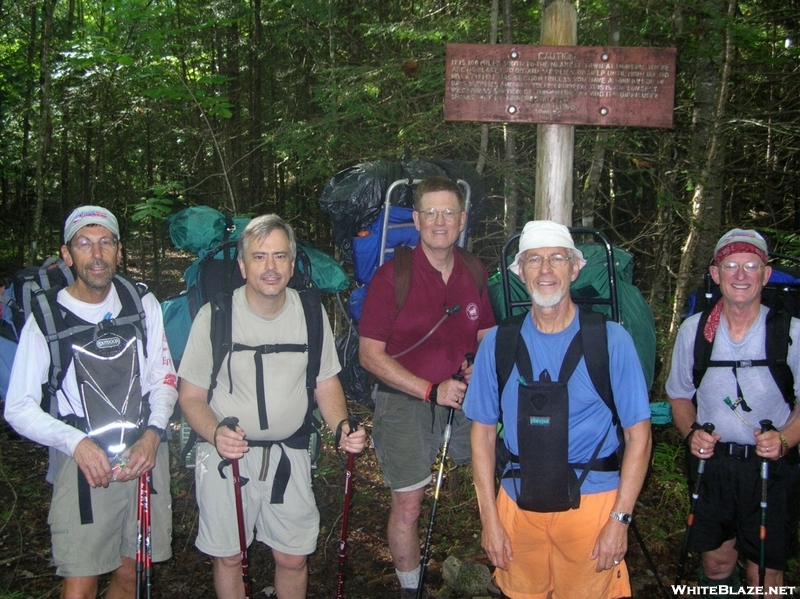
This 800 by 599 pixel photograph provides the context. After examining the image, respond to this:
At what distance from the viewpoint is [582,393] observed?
110 inches

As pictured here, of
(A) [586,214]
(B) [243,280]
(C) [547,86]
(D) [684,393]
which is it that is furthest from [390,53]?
(D) [684,393]

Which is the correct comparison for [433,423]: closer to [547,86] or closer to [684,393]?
[684,393]

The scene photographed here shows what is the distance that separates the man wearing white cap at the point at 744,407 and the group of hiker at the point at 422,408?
1cm

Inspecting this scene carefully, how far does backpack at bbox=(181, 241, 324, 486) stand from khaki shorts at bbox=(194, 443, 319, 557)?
83mm

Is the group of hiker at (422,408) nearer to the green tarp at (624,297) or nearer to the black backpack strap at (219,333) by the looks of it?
the black backpack strap at (219,333)

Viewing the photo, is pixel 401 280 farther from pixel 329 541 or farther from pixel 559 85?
pixel 329 541

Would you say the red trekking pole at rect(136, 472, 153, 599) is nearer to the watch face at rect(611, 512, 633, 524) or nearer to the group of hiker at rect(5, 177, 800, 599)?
the group of hiker at rect(5, 177, 800, 599)

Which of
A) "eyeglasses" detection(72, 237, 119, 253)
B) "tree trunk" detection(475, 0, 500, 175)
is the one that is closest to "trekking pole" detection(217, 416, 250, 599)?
"eyeglasses" detection(72, 237, 119, 253)

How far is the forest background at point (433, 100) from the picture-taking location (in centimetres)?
567

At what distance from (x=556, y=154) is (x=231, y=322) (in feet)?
8.34

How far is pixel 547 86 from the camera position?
4.09 meters

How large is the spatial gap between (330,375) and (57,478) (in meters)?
1.52

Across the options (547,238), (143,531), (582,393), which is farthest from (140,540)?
(547,238)

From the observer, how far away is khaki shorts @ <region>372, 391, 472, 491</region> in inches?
151
